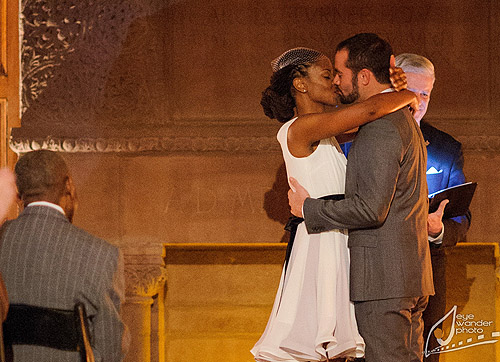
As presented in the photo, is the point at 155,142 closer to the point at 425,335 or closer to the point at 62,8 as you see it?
the point at 62,8

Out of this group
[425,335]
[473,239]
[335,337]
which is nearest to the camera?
[335,337]

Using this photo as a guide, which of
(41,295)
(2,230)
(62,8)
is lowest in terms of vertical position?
(41,295)

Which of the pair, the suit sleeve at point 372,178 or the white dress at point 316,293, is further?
the white dress at point 316,293

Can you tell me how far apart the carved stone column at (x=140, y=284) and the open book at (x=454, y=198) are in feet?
6.03

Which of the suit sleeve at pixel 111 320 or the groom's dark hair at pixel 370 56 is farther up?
the groom's dark hair at pixel 370 56

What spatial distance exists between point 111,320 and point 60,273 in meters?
0.23

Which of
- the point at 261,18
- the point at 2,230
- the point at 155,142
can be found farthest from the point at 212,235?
the point at 2,230

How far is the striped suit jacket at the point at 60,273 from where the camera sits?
2367mm

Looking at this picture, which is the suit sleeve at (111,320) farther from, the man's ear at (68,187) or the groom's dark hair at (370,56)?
the groom's dark hair at (370,56)

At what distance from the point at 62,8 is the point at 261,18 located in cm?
126

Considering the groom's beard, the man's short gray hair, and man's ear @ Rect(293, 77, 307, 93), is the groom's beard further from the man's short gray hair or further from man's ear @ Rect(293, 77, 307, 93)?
the man's short gray hair

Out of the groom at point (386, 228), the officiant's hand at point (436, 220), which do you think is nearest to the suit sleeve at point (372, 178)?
the groom at point (386, 228)

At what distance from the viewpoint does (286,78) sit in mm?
3250

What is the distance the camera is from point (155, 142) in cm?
452
